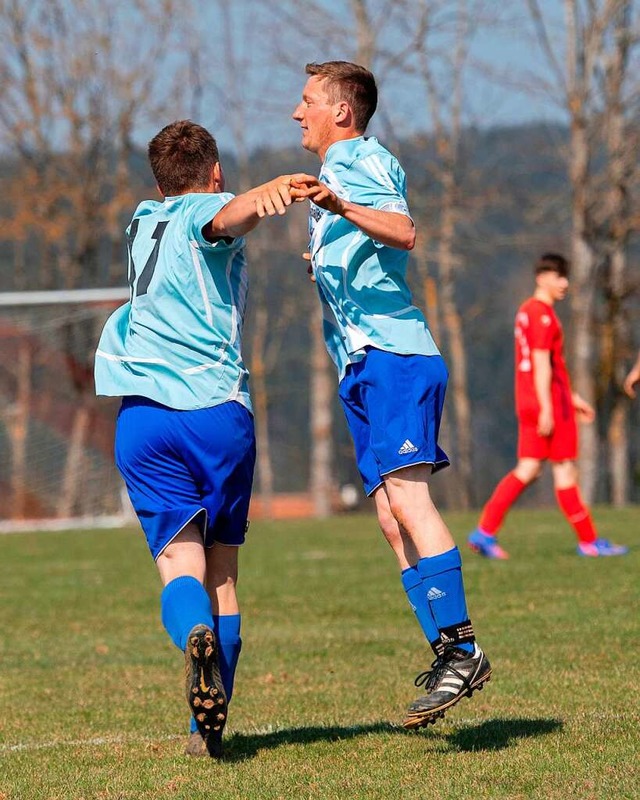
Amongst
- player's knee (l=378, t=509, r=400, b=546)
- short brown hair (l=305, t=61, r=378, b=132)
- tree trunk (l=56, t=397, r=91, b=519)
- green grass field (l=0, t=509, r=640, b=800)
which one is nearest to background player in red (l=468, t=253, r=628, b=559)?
green grass field (l=0, t=509, r=640, b=800)

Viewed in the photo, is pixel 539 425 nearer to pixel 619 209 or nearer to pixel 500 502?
pixel 500 502

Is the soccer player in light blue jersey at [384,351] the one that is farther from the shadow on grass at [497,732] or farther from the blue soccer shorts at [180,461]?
the blue soccer shorts at [180,461]

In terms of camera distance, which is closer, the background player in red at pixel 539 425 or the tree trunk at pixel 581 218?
the background player in red at pixel 539 425

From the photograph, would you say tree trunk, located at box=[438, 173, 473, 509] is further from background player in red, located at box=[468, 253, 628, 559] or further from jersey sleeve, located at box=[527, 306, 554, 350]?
jersey sleeve, located at box=[527, 306, 554, 350]

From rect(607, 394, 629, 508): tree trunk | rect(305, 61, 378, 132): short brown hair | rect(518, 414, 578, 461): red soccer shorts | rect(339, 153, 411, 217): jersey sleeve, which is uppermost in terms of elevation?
rect(305, 61, 378, 132): short brown hair

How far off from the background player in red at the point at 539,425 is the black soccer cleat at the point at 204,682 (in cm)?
657

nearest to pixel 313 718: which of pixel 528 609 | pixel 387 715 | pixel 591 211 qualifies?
pixel 387 715

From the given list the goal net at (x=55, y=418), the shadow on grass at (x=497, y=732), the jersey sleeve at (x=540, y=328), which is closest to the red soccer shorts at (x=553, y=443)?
the jersey sleeve at (x=540, y=328)

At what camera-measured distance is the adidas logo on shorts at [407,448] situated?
15.0 feet

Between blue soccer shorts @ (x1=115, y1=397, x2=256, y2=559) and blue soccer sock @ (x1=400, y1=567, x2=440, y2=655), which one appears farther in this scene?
blue soccer sock @ (x1=400, y1=567, x2=440, y2=655)

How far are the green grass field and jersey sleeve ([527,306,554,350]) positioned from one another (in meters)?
1.62

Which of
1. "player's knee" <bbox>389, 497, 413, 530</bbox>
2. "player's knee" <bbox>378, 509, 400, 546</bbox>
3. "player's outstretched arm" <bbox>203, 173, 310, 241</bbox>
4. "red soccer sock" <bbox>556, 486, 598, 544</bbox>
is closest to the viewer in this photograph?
"player's outstretched arm" <bbox>203, 173, 310, 241</bbox>

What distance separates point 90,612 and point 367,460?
4516 mm

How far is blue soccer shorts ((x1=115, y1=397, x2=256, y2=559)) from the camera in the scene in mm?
4395
